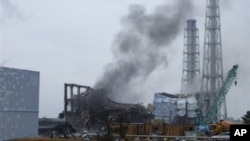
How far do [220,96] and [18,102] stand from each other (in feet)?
161

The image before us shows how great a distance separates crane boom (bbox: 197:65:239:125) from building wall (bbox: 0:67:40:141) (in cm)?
4121

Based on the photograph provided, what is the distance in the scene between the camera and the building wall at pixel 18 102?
5372 centimetres

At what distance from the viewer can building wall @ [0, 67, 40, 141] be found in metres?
53.7

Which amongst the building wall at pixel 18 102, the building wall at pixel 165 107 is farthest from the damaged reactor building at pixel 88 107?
the building wall at pixel 18 102

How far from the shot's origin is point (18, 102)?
55.7 metres

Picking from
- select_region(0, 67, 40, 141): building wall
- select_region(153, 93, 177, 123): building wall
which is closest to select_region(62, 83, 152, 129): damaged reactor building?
select_region(153, 93, 177, 123): building wall

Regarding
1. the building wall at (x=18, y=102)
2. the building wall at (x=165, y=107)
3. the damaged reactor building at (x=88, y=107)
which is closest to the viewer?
the building wall at (x=18, y=102)

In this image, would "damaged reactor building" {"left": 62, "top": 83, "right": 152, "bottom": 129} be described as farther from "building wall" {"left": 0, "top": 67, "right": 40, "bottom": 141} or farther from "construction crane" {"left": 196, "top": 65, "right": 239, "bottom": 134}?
"building wall" {"left": 0, "top": 67, "right": 40, "bottom": 141}

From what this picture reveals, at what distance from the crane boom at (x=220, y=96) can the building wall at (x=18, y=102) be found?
41206 mm

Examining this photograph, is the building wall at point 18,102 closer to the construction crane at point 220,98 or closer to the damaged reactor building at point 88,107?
the damaged reactor building at point 88,107

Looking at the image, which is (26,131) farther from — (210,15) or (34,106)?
(210,15)

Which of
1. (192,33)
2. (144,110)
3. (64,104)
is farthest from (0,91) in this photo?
(192,33)

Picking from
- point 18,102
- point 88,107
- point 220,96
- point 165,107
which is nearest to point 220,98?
point 220,96

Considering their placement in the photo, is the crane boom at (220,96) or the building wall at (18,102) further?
the crane boom at (220,96)
